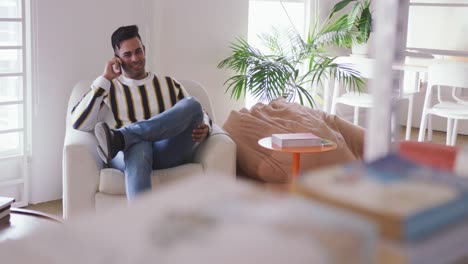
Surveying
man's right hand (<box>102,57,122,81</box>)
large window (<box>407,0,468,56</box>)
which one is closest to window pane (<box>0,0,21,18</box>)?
man's right hand (<box>102,57,122,81</box>)

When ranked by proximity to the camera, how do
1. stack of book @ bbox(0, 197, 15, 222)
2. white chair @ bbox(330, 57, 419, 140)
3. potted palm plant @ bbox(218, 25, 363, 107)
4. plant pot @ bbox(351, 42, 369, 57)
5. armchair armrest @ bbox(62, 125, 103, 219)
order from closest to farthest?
1. stack of book @ bbox(0, 197, 15, 222)
2. armchair armrest @ bbox(62, 125, 103, 219)
3. potted palm plant @ bbox(218, 25, 363, 107)
4. white chair @ bbox(330, 57, 419, 140)
5. plant pot @ bbox(351, 42, 369, 57)

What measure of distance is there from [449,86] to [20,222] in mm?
4084

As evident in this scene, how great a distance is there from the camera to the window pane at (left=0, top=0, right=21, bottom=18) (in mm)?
4062

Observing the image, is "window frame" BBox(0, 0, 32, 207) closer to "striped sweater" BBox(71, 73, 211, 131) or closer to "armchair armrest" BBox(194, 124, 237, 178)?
"striped sweater" BBox(71, 73, 211, 131)

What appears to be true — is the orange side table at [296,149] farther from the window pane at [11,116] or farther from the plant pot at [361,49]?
the plant pot at [361,49]

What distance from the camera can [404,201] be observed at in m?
0.54

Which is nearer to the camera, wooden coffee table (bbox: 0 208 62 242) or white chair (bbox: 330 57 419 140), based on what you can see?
wooden coffee table (bbox: 0 208 62 242)

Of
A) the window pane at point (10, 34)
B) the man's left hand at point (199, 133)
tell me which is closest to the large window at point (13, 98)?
the window pane at point (10, 34)

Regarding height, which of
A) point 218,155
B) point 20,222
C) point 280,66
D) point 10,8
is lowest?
point 20,222

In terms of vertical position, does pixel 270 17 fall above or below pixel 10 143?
above

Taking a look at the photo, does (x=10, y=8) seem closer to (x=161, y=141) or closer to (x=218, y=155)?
(x=161, y=141)

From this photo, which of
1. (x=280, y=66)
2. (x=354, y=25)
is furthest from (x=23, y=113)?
(x=354, y=25)

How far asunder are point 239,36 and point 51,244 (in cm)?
517

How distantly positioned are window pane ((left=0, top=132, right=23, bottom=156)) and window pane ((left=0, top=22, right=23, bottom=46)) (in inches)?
21.4
